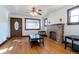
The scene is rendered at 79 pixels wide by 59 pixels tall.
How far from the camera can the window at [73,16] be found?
4114 millimetres

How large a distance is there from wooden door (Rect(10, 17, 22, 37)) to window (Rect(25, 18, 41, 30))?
1.20 ft

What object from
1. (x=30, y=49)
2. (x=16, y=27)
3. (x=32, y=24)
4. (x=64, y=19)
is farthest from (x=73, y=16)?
(x=16, y=27)

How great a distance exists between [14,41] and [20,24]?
3.47ft

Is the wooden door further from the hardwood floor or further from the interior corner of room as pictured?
the hardwood floor

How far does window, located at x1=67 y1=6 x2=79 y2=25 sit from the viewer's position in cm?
411

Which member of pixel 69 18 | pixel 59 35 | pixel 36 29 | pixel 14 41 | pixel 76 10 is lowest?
pixel 14 41

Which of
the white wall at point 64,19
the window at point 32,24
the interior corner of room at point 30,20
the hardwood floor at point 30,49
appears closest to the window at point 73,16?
the interior corner of room at point 30,20

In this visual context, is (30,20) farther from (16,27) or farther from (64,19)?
(64,19)

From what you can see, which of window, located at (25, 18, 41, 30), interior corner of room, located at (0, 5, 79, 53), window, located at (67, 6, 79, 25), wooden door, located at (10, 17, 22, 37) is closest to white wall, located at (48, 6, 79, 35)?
interior corner of room, located at (0, 5, 79, 53)

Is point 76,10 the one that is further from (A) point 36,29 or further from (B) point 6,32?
(B) point 6,32

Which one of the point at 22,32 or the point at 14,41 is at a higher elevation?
the point at 22,32

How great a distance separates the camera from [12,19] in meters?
5.06
